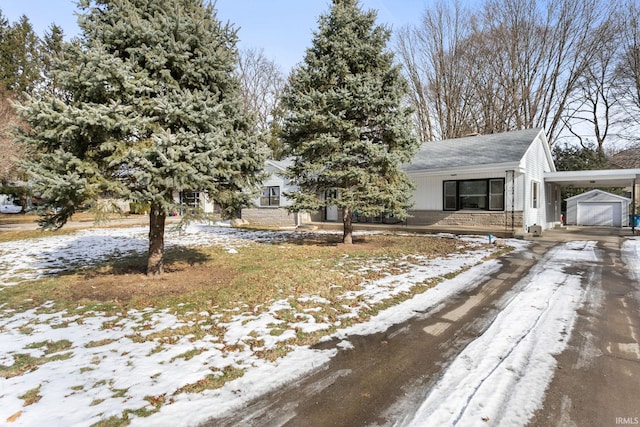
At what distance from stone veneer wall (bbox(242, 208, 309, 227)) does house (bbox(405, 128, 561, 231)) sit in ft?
24.4

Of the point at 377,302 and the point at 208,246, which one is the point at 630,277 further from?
the point at 208,246

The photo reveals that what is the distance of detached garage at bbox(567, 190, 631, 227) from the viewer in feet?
63.7

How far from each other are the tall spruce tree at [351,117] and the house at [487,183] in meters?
3.46

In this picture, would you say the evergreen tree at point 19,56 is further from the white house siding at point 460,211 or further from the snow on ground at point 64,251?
the white house siding at point 460,211

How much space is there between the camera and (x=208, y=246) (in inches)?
426

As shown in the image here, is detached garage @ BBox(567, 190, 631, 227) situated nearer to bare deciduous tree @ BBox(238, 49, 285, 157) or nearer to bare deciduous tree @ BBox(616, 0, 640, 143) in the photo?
bare deciduous tree @ BBox(616, 0, 640, 143)

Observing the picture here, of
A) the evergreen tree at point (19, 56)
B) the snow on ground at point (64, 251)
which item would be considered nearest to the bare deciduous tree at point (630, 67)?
the snow on ground at point (64, 251)

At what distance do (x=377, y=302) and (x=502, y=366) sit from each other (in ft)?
6.78

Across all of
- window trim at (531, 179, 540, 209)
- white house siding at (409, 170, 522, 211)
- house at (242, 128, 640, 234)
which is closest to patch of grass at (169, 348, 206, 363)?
house at (242, 128, 640, 234)

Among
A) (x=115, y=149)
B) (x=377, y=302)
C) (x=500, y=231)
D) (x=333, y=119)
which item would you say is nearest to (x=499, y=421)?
(x=377, y=302)

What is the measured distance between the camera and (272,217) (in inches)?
830

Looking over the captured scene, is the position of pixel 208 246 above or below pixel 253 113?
below

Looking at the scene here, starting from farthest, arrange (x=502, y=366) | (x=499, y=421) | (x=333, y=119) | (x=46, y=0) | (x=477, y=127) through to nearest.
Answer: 1. (x=477, y=127)
2. (x=333, y=119)
3. (x=46, y=0)
4. (x=502, y=366)
5. (x=499, y=421)

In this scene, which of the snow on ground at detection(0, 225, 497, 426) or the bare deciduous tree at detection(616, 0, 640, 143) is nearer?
the snow on ground at detection(0, 225, 497, 426)
